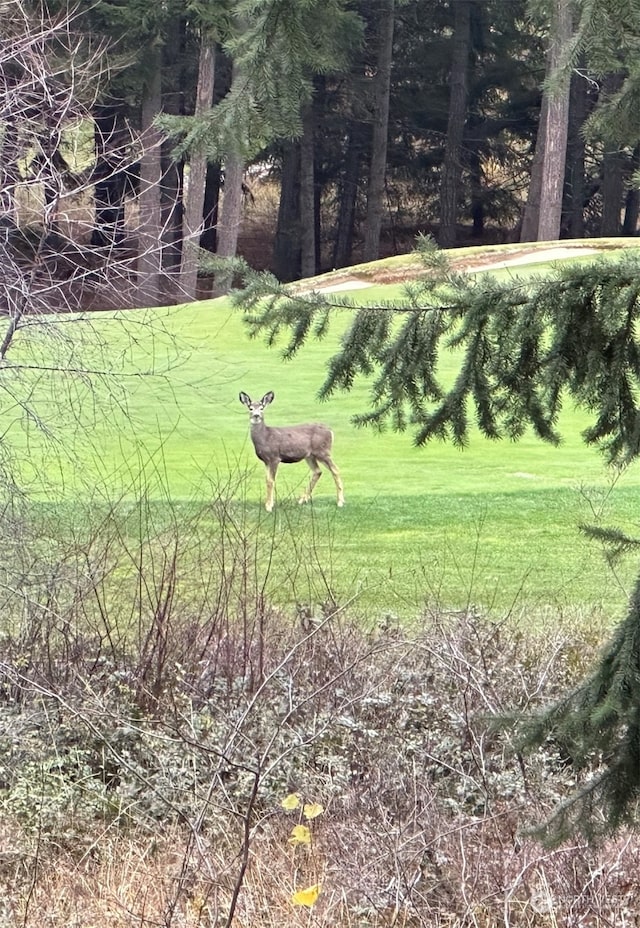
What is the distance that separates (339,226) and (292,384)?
81.0ft

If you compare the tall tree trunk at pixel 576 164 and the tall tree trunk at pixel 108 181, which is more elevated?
the tall tree trunk at pixel 576 164

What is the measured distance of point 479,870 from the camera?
486 centimetres

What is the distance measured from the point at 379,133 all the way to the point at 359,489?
85.0 ft

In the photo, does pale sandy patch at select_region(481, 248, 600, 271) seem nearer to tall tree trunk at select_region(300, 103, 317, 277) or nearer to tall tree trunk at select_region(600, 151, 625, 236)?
tall tree trunk at select_region(600, 151, 625, 236)

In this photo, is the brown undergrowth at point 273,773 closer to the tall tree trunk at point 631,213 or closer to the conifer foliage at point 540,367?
the conifer foliage at point 540,367

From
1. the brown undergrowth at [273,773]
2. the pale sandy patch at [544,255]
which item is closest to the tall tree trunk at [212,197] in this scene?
the pale sandy patch at [544,255]

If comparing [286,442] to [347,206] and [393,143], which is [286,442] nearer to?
[393,143]

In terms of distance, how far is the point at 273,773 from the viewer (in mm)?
6281

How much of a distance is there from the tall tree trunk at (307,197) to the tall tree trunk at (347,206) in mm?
1818

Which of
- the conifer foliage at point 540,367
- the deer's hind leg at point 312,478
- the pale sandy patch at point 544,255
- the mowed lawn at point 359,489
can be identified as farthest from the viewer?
the pale sandy patch at point 544,255

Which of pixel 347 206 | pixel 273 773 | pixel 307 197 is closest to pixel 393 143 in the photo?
pixel 347 206

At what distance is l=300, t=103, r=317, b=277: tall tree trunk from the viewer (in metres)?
36.8

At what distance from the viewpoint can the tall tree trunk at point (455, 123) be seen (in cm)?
3675

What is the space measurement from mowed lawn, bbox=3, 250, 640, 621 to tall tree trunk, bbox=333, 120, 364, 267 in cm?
2370
